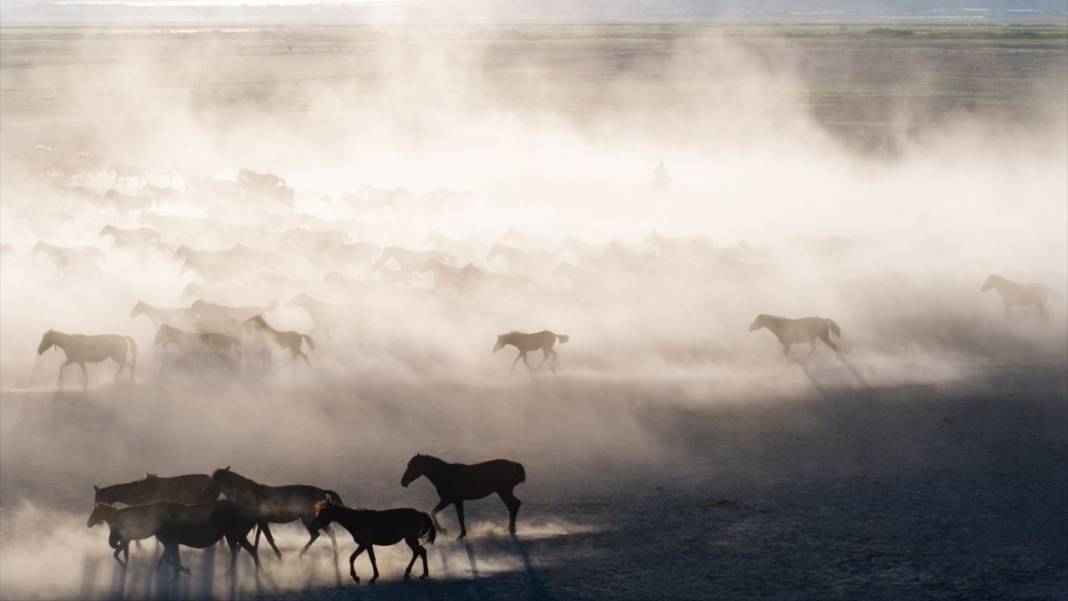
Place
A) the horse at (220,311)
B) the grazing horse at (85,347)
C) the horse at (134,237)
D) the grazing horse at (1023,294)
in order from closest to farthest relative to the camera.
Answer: the grazing horse at (85,347), the horse at (220,311), the grazing horse at (1023,294), the horse at (134,237)

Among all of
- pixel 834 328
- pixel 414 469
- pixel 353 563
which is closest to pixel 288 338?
pixel 414 469

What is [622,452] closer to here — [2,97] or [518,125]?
[518,125]

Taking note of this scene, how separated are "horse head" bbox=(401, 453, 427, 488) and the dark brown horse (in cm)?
216

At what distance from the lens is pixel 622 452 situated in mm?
14820

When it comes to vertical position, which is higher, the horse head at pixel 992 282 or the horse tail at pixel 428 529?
the horse head at pixel 992 282

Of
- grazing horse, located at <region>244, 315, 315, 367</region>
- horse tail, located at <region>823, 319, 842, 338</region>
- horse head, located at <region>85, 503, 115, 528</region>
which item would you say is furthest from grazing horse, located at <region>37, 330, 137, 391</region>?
horse tail, located at <region>823, 319, 842, 338</region>

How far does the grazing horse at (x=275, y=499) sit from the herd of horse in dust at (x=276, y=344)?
12mm

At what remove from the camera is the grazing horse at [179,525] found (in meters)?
11.3

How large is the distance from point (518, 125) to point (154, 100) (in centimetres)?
2380

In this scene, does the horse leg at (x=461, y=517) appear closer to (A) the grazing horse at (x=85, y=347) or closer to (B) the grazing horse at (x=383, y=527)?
(B) the grazing horse at (x=383, y=527)

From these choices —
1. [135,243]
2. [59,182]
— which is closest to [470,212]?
[135,243]

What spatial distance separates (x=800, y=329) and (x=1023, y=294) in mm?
5654

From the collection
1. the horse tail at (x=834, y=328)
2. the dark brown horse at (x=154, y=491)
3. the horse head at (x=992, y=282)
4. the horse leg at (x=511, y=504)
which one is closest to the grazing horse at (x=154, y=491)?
the dark brown horse at (x=154, y=491)

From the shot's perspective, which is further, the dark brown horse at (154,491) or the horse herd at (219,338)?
the horse herd at (219,338)
